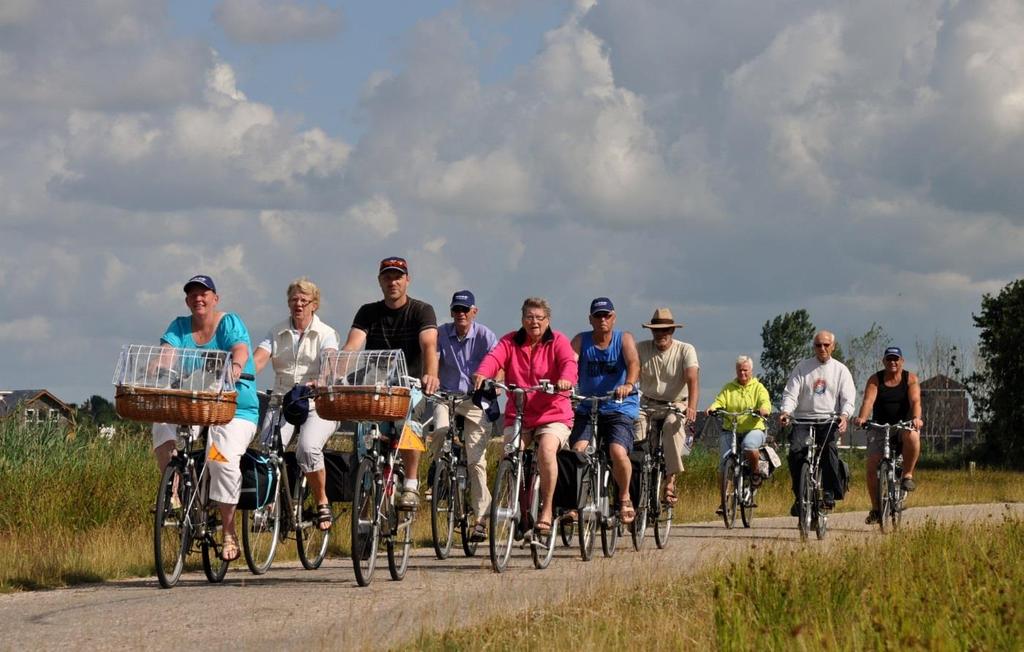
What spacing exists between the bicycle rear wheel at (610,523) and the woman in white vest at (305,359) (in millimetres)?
2694

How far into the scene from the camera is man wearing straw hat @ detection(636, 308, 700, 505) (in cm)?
1577

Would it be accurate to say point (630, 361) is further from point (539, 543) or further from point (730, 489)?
point (730, 489)

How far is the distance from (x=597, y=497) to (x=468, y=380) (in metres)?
1.46

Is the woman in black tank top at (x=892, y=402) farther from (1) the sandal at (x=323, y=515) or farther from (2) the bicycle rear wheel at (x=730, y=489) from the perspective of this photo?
(1) the sandal at (x=323, y=515)

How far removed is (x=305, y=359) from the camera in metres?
12.1

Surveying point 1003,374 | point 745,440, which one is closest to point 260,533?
point 745,440

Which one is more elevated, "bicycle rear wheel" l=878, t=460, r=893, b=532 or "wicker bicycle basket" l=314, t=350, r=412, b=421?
"wicker bicycle basket" l=314, t=350, r=412, b=421

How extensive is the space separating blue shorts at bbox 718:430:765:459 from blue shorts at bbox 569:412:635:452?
518 centimetres

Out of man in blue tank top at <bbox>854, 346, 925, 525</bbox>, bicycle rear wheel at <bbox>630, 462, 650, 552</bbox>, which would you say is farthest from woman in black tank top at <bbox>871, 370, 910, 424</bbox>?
bicycle rear wheel at <bbox>630, 462, 650, 552</bbox>

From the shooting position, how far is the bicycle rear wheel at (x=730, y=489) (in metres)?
18.5

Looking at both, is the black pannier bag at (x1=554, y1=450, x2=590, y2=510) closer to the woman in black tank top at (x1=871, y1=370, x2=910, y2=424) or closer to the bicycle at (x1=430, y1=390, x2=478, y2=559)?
the bicycle at (x1=430, y1=390, x2=478, y2=559)

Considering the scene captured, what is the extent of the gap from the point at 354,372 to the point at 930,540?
4943 millimetres

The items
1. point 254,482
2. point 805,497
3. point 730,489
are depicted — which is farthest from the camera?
point 730,489

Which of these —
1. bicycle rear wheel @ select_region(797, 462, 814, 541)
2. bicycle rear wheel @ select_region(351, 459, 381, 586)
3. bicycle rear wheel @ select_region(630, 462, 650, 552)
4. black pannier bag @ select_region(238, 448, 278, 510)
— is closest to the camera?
bicycle rear wheel @ select_region(351, 459, 381, 586)
